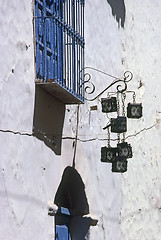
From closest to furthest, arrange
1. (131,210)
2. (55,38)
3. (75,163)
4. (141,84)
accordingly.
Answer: (55,38)
(75,163)
(131,210)
(141,84)

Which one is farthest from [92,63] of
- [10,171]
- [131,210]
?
[10,171]

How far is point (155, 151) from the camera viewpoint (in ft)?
35.9

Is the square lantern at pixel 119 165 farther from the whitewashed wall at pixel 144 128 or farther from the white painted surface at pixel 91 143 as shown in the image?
the whitewashed wall at pixel 144 128

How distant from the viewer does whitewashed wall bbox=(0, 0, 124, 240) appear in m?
6.52

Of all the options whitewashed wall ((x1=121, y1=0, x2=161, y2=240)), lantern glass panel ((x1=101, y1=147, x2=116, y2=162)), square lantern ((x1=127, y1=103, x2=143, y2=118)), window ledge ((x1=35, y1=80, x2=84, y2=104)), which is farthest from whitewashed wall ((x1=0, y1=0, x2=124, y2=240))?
whitewashed wall ((x1=121, y1=0, x2=161, y2=240))

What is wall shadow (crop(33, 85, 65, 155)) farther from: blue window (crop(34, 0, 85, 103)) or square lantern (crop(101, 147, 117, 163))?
square lantern (crop(101, 147, 117, 163))

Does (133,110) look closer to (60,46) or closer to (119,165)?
(119,165)

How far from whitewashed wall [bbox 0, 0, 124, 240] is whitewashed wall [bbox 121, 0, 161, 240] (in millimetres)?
792

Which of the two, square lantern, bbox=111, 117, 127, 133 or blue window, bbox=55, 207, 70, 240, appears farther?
square lantern, bbox=111, 117, 127, 133

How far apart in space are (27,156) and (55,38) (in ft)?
4.09

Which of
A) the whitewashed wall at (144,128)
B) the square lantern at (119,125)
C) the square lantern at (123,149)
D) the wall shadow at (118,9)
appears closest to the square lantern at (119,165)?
the square lantern at (123,149)

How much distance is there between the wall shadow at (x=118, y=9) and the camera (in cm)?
975

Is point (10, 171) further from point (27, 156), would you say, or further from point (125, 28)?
point (125, 28)

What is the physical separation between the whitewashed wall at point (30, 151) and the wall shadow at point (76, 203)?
8cm
